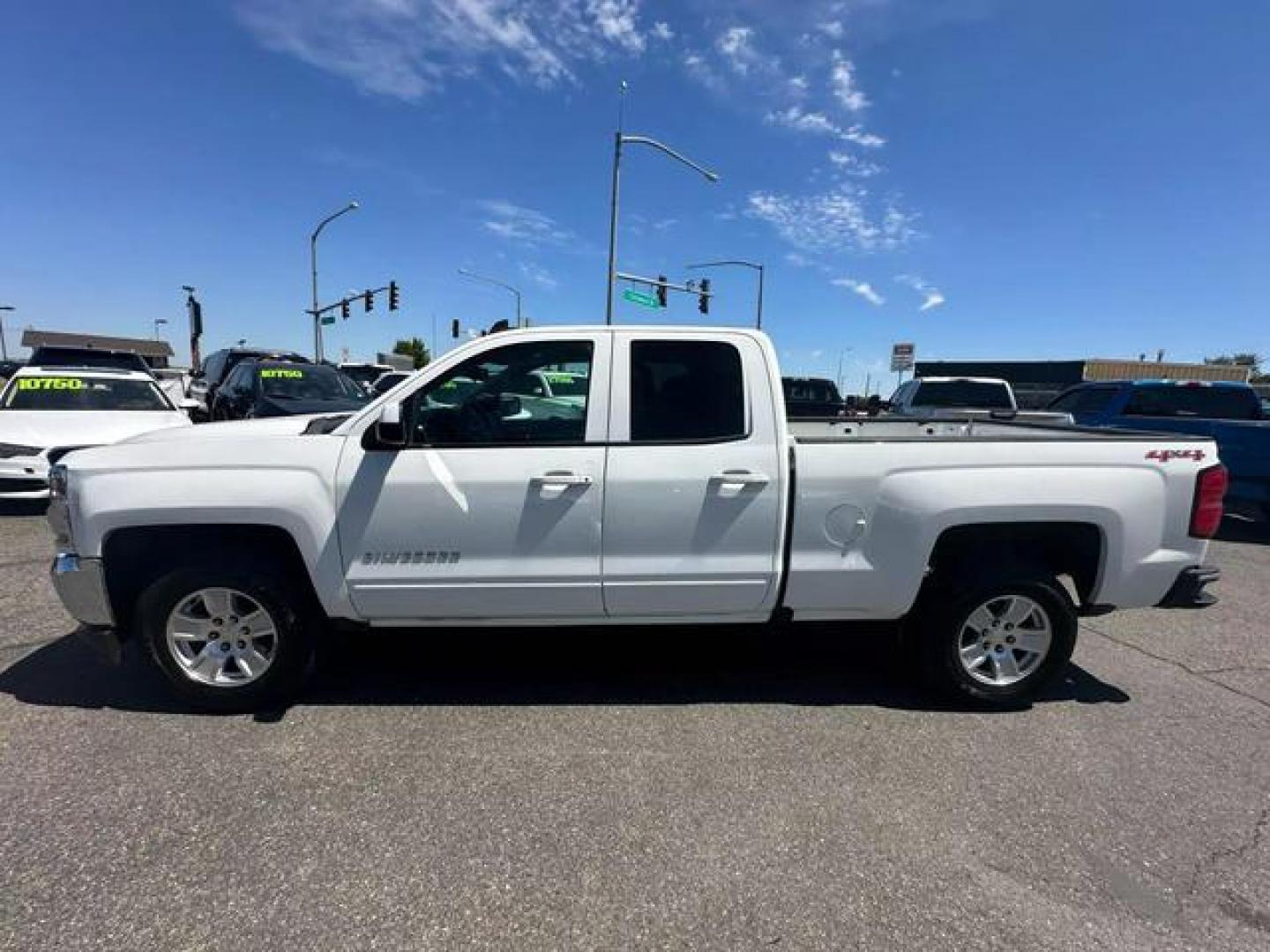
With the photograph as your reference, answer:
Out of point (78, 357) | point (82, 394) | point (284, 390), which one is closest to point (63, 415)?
point (82, 394)

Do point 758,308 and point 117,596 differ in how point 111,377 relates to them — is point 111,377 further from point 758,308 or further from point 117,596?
point 758,308

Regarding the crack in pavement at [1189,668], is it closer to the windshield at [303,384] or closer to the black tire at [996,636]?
A: the black tire at [996,636]

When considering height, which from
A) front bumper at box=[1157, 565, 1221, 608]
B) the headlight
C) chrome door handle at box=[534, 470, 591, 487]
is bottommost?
front bumper at box=[1157, 565, 1221, 608]

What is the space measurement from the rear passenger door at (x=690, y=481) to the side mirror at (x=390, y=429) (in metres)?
0.96

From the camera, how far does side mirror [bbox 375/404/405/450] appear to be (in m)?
3.24

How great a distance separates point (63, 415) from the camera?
8.16m

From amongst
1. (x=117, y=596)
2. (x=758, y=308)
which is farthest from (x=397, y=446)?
(x=758, y=308)

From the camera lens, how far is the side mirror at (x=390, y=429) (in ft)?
10.6

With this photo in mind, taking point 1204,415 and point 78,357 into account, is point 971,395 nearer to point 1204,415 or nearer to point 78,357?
point 1204,415

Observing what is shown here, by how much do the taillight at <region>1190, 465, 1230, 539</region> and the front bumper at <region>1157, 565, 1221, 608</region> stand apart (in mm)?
195

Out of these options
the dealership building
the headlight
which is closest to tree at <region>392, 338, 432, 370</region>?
the dealership building

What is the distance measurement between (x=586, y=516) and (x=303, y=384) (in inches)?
411

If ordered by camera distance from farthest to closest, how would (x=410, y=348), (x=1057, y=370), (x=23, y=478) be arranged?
(x=410, y=348), (x=1057, y=370), (x=23, y=478)

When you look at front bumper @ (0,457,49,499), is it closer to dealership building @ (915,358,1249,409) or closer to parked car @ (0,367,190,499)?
parked car @ (0,367,190,499)
